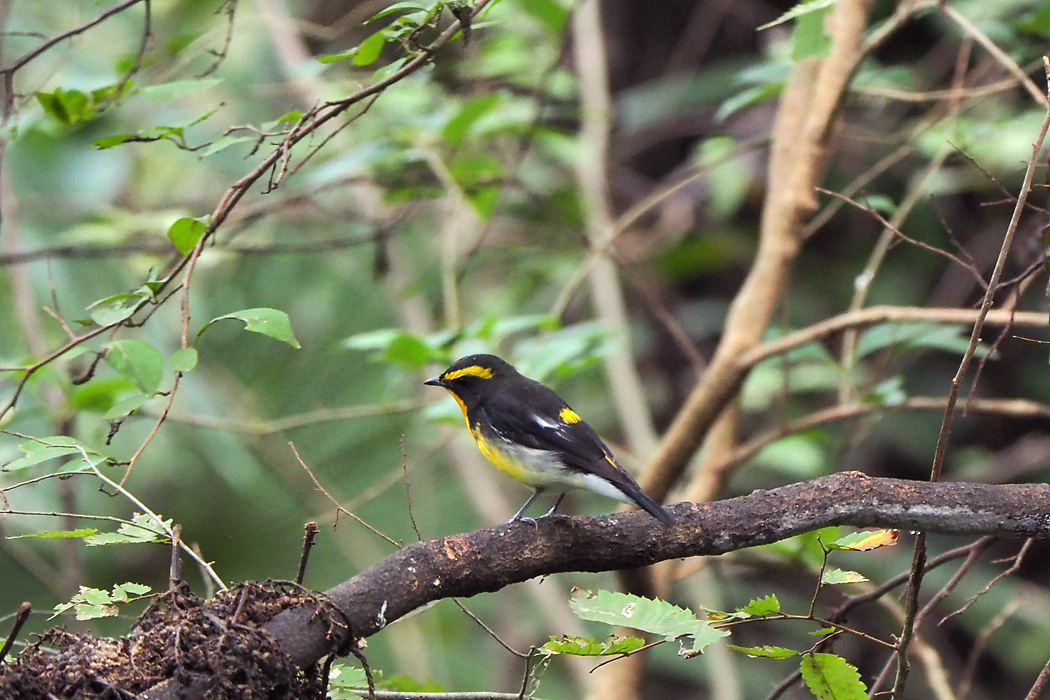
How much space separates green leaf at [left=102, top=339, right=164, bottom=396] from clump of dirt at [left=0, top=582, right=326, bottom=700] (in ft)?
1.14

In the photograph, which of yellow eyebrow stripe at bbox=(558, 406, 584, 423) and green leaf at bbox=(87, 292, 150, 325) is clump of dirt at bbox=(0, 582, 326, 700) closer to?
green leaf at bbox=(87, 292, 150, 325)

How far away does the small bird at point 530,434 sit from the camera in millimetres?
2678

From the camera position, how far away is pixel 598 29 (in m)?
6.03

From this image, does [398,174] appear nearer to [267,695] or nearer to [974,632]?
[267,695]

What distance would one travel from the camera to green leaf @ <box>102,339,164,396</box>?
168cm

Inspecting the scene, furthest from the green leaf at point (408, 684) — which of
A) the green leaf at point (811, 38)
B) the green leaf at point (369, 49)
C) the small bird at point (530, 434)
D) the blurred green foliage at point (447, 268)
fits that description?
the green leaf at point (811, 38)

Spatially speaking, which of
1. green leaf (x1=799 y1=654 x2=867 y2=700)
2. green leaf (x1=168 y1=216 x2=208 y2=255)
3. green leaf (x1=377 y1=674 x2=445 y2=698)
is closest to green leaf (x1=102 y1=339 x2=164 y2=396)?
green leaf (x1=168 y1=216 x2=208 y2=255)

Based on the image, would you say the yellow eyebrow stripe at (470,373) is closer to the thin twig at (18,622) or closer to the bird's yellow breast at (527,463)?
the bird's yellow breast at (527,463)

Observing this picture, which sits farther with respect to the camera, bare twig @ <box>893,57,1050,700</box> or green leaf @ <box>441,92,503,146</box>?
green leaf @ <box>441,92,503,146</box>

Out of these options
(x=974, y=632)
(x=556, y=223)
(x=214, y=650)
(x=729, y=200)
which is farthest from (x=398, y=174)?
(x=974, y=632)

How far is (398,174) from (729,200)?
2.03 metres

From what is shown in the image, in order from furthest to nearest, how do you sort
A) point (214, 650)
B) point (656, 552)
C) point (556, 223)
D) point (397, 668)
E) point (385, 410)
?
point (397, 668) < point (556, 223) < point (385, 410) < point (656, 552) < point (214, 650)

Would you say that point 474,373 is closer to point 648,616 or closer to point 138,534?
point 138,534

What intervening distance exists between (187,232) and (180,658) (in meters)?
0.85
